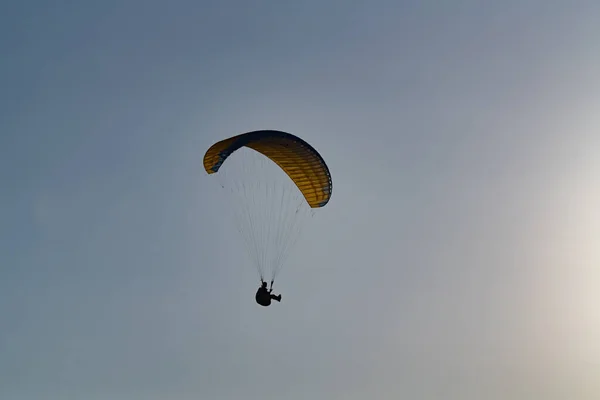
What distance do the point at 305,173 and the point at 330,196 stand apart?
5.48 ft

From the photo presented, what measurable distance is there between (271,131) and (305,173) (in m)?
3.29

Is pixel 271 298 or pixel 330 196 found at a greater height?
pixel 330 196

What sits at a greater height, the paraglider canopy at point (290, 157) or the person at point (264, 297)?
the paraglider canopy at point (290, 157)

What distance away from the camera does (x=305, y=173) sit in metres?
46.4

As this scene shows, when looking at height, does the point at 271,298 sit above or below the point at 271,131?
below

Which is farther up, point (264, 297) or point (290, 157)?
point (290, 157)

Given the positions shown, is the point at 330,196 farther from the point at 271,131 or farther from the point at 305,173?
the point at 271,131

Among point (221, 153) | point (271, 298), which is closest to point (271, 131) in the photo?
point (221, 153)

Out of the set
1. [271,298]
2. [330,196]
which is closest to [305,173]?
[330,196]

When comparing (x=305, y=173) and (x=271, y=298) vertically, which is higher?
A: (x=305, y=173)

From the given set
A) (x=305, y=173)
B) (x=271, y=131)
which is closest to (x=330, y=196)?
(x=305, y=173)

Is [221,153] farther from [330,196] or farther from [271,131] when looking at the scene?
[330,196]

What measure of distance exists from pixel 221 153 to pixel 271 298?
7296 mm

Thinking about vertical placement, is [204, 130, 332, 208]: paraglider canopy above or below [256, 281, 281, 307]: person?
above
